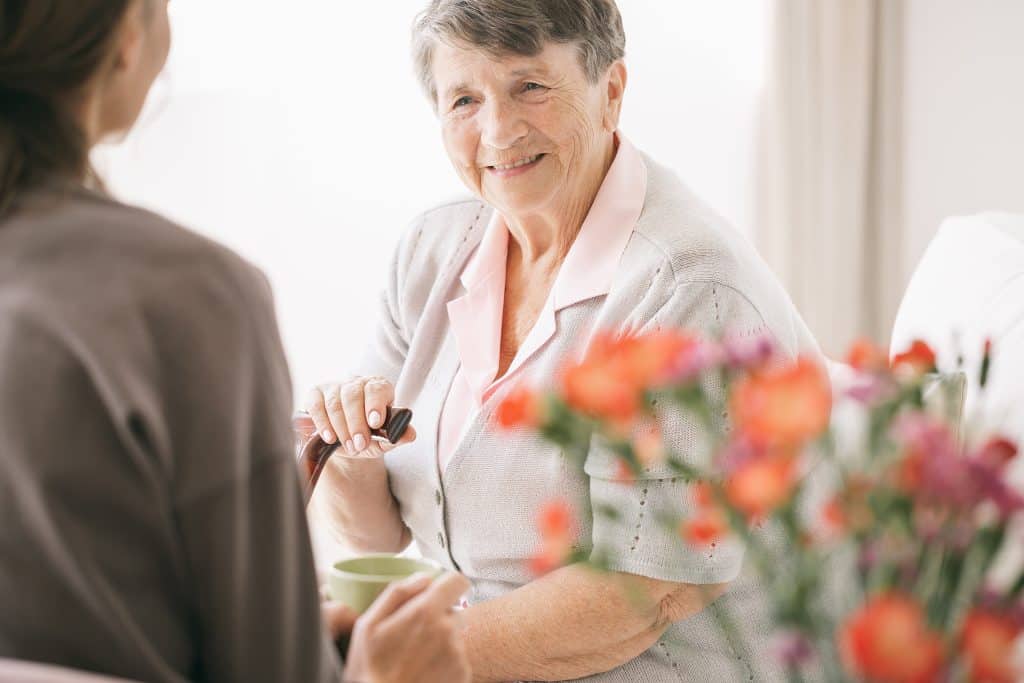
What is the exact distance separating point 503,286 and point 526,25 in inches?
15.2

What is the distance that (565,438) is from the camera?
60 cm

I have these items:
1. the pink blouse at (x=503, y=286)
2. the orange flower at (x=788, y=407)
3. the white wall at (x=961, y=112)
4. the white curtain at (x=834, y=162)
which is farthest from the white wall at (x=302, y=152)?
the orange flower at (x=788, y=407)

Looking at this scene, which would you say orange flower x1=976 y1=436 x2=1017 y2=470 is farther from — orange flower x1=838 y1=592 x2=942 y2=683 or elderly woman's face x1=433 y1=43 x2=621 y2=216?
elderly woman's face x1=433 y1=43 x2=621 y2=216

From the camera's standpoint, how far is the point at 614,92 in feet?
5.36

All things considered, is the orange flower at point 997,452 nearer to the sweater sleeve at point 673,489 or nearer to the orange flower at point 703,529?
the orange flower at point 703,529

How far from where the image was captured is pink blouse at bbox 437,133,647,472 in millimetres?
Result: 1507

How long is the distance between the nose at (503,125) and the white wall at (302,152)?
114 centimetres

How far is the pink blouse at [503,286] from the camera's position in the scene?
1507 millimetres

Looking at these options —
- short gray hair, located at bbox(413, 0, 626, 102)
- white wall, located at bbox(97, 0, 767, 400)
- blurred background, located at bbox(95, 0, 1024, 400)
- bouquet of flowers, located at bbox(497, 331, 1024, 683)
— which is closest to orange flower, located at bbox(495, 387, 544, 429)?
bouquet of flowers, located at bbox(497, 331, 1024, 683)

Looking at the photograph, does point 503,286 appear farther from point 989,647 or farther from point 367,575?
point 989,647

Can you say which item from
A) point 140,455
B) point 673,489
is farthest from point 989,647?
point 673,489

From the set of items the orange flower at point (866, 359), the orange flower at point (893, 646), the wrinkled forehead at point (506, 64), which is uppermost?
the wrinkled forehead at point (506, 64)

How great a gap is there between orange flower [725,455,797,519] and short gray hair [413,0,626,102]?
3.48 ft

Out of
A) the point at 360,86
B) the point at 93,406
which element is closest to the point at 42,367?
the point at 93,406
